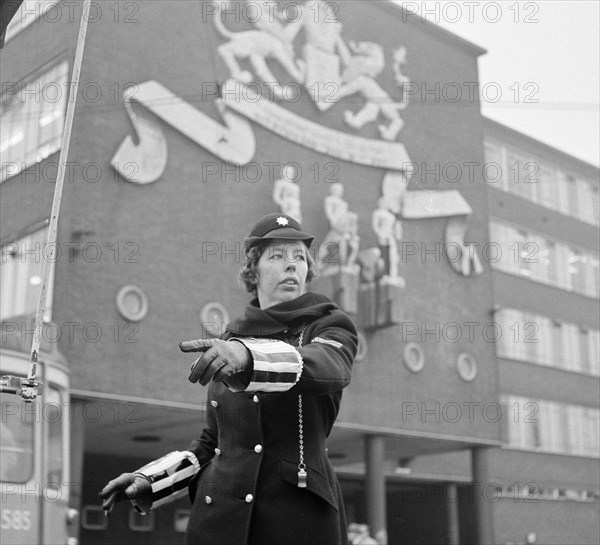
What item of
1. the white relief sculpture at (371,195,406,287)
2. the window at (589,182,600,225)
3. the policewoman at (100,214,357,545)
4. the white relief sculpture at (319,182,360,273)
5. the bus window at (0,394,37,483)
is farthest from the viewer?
the window at (589,182,600,225)

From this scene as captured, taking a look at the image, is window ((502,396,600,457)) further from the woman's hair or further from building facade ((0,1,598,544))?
the woman's hair

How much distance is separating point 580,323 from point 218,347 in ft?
108

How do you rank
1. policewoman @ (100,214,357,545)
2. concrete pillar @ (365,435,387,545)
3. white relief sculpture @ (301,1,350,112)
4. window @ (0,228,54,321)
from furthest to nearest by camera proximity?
concrete pillar @ (365,435,387,545) < white relief sculpture @ (301,1,350,112) < window @ (0,228,54,321) < policewoman @ (100,214,357,545)

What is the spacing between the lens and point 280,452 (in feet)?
9.26

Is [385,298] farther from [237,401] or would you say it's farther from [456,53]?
[237,401]

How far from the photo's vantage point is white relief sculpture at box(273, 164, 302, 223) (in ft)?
66.9

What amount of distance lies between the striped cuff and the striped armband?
0.78 meters

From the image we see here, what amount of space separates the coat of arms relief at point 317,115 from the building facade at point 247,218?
5 centimetres

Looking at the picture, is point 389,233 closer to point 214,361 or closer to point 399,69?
point 399,69

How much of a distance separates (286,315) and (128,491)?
731 mm

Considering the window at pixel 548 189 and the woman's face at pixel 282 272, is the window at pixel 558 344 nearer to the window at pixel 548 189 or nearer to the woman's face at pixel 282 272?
the window at pixel 548 189

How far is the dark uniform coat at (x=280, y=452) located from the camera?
2736 mm

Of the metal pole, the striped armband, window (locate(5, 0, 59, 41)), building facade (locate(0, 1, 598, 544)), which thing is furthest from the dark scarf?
window (locate(5, 0, 59, 41))

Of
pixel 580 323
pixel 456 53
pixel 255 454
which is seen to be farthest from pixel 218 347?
pixel 580 323
